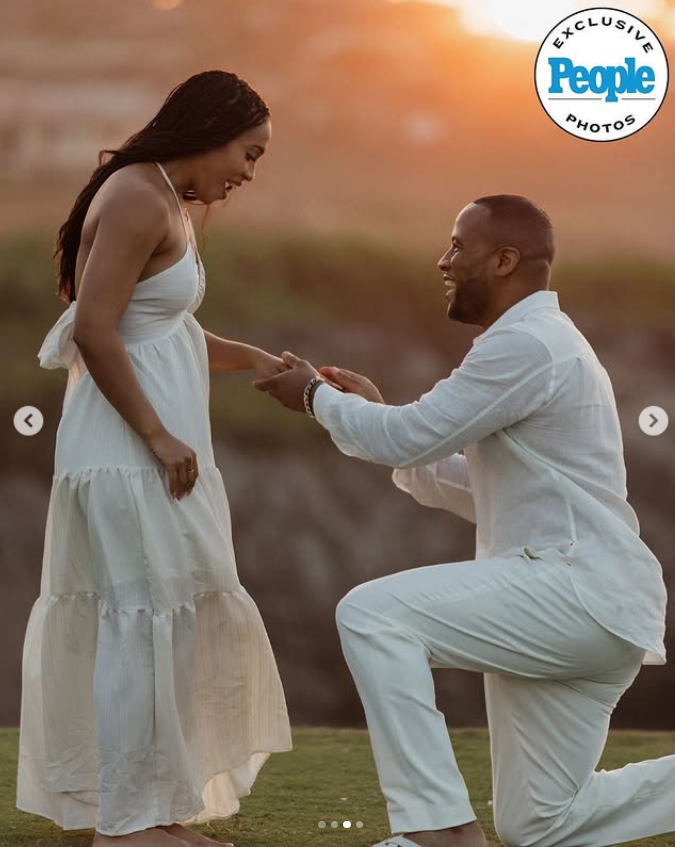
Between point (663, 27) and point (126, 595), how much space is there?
2.66 m

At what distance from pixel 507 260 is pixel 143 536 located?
836 millimetres

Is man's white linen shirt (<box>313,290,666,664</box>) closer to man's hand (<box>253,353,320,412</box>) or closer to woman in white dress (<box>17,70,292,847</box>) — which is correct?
man's hand (<box>253,353,320,412</box>)

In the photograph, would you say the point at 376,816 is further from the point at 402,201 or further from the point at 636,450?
the point at 402,201

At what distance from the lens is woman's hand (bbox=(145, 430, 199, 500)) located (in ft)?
8.10

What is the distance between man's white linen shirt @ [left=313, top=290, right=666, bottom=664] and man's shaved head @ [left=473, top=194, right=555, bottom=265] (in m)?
0.11

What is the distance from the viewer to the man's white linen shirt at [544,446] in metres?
2.40

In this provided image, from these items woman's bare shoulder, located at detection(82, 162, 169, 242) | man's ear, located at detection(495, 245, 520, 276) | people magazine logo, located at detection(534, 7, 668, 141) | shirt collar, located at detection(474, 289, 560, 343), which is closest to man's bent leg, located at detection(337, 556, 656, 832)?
shirt collar, located at detection(474, 289, 560, 343)

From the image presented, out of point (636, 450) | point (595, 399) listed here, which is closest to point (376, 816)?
point (595, 399)

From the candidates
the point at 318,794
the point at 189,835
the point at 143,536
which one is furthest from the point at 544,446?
the point at 318,794

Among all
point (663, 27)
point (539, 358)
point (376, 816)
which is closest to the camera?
point (539, 358)

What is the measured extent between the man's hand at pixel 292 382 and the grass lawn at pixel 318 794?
0.87 metres

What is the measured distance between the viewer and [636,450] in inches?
166

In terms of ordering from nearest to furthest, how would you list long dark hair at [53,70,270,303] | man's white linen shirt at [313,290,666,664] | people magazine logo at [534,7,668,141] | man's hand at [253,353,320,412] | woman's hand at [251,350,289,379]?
man's white linen shirt at [313,290,666,664] → long dark hair at [53,70,270,303] → man's hand at [253,353,320,412] → woman's hand at [251,350,289,379] → people magazine logo at [534,7,668,141]

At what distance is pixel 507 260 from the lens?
254cm
